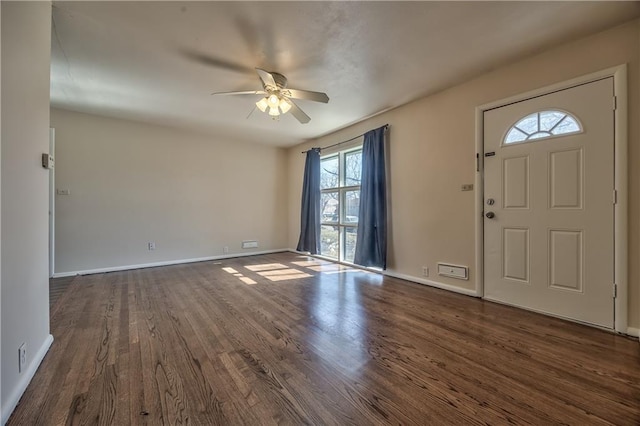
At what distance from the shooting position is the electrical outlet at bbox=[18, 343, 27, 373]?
1.42 m

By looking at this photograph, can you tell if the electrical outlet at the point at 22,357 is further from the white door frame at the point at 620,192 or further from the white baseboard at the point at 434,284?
the white door frame at the point at 620,192

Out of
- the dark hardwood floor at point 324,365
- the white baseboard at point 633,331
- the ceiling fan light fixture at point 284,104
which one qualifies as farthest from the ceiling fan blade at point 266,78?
the white baseboard at point 633,331

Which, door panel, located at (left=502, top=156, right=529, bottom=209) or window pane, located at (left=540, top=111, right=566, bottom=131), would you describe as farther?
door panel, located at (left=502, top=156, right=529, bottom=209)

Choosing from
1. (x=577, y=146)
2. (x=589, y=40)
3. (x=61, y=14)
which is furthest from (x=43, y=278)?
(x=589, y=40)

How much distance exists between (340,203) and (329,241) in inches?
32.7

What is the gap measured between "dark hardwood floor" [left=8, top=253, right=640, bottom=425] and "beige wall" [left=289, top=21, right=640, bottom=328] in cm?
69

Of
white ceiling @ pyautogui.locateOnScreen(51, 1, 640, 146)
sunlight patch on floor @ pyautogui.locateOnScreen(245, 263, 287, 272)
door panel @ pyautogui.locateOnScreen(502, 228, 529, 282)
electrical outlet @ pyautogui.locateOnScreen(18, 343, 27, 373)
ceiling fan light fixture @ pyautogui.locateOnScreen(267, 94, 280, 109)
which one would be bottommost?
sunlight patch on floor @ pyautogui.locateOnScreen(245, 263, 287, 272)

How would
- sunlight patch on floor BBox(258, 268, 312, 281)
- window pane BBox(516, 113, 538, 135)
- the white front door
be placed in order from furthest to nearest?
sunlight patch on floor BBox(258, 268, 312, 281)
window pane BBox(516, 113, 538, 135)
the white front door

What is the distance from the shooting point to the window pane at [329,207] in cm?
521

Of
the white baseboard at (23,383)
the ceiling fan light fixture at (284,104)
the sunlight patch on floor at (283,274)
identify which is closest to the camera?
the white baseboard at (23,383)

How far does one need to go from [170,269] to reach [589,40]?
5.73 meters

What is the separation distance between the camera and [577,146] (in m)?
2.33

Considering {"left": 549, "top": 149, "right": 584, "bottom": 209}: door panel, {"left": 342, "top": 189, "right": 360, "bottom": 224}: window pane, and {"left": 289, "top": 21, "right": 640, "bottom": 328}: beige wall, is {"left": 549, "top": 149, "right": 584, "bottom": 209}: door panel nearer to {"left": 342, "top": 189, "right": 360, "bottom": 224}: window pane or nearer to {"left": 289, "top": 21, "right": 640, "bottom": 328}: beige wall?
{"left": 289, "top": 21, "right": 640, "bottom": 328}: beige wall

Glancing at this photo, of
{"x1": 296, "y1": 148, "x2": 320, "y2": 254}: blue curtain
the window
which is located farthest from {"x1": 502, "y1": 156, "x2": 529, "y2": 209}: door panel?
{"x1": 296, "y1": 148, "x2": 320, "y2": 254}: blue curtain
